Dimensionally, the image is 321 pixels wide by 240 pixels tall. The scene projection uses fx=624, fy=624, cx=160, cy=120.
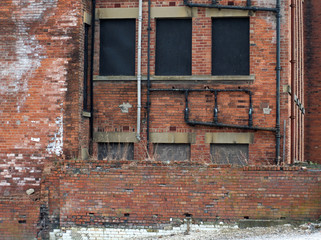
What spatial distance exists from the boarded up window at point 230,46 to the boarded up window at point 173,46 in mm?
757

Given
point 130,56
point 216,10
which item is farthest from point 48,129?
point 216,10

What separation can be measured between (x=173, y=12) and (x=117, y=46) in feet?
6.38

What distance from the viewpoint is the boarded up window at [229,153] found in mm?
17766

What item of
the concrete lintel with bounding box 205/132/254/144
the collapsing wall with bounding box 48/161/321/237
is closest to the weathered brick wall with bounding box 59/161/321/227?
the collapsing wall with bounding box 48/161/321/237

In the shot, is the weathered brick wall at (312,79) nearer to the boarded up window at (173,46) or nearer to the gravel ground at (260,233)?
the boarded up window at (173,46)

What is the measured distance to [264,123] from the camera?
57.6 ft

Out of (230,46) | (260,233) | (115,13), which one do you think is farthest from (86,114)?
(260,233)

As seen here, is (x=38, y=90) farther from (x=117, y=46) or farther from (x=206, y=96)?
(x=206, y=96)

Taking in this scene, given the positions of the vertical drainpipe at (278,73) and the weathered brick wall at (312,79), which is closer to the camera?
the vertical drainpipe at (278,73)

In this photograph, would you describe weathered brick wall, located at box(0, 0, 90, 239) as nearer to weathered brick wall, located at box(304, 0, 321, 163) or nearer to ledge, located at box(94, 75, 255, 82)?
ledge, located at box(94, 75, 255, 82)

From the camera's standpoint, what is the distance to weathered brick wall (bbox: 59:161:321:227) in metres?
14.5

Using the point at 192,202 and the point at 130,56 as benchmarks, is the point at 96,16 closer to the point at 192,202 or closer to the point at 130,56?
the point at 130,56

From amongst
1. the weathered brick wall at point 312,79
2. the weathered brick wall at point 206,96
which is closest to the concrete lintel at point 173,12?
the weathered brick wall at point 206,96

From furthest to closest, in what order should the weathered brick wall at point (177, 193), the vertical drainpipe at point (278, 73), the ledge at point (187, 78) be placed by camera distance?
the ledge at point (187, 78), the vertical drainpipe at point (278, 73), the weathered brick wall at point (177, 193)
